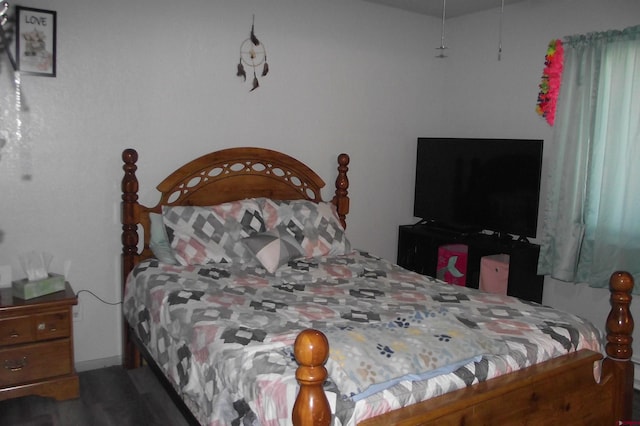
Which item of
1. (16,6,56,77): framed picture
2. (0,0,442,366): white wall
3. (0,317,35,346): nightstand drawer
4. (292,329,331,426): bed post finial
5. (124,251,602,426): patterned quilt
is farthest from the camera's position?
(0,0,442,366): white wall

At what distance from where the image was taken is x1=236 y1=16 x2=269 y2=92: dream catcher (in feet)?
11.8

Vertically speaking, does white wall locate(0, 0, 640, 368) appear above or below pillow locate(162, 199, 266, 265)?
above

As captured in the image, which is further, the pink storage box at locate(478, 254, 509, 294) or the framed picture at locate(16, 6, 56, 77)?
the pink storage box at locate(478, 254, 509, 294)

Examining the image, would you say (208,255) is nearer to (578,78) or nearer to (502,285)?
(502,285)

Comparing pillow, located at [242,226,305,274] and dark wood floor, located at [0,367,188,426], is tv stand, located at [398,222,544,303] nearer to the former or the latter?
pillow, located at [242,226,305,274]

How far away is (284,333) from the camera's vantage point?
207 cm

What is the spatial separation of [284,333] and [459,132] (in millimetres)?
2941

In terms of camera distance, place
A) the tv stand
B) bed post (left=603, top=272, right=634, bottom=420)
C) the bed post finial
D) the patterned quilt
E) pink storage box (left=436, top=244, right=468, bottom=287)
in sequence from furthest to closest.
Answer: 1. pink storage box (left=436, top=244, right=468, bottom=287)
2. the tv stand
3. bed post (left=603, top=272, right=634, bottom=420)
4. the patterned quilt
5. the bed post finial

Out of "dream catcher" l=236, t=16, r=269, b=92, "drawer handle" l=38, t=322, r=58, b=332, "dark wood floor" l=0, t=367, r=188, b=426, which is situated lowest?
"dark wood floor" l=0, t=367, r=188, b=426

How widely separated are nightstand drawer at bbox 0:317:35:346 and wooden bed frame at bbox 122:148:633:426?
554 millimetres

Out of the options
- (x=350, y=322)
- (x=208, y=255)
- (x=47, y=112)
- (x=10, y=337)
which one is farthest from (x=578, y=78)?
(x=10, y=337)

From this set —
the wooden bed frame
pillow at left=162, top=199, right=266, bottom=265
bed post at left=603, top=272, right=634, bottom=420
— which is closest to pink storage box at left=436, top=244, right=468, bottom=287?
the wooden bed frame

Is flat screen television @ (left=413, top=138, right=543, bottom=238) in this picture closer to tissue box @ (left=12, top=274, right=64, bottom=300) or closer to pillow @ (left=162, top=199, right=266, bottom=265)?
pillow @ (left=162, top=199, right=266, bottom=265)

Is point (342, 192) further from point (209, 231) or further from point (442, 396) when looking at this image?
point (442, 396)
